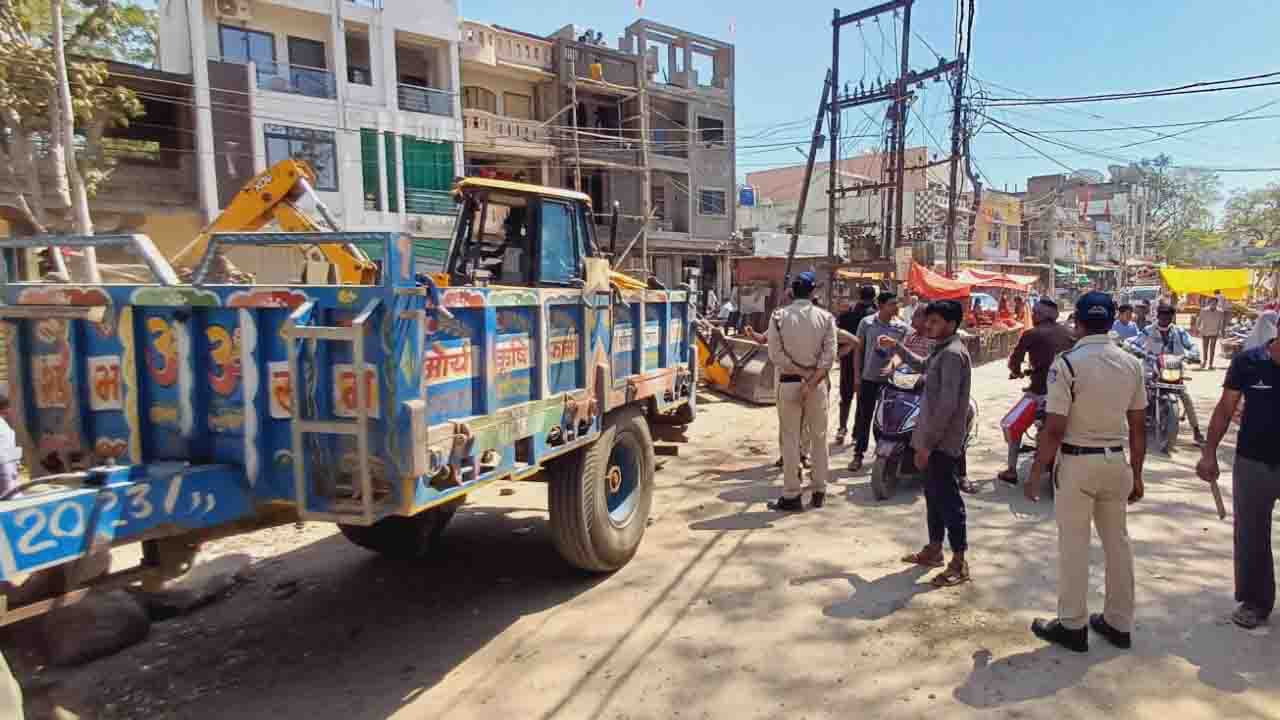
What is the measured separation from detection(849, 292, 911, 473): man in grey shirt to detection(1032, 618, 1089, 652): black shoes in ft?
11.6

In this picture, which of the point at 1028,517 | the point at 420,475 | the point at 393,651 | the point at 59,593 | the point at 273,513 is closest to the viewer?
the point at 59,593

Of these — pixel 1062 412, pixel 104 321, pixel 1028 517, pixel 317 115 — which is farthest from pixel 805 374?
pixel 317 115

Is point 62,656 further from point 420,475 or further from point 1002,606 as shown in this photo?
point 1002,606

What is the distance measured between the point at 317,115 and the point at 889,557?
1823cm

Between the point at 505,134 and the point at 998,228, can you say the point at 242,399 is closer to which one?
the point at 505,134

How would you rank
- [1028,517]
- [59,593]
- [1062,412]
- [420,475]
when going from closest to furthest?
[59,593], [420,475], [1062,412], [1028,517]

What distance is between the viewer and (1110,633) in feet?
11.8

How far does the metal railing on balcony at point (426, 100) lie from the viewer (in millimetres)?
20219

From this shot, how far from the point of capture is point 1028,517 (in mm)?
5660

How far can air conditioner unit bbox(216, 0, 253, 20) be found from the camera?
1730 cm

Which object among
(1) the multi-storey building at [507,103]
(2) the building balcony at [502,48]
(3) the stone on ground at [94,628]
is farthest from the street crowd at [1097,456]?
(2) the building balcony at [502,48]

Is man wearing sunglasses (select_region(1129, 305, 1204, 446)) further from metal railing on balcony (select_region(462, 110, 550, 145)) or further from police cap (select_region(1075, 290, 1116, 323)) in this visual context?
metal railing on balcony (select_region(462, 110, 550, 145))

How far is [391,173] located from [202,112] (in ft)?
14.4

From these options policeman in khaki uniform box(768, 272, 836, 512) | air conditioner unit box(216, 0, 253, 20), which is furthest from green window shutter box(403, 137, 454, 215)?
policeman in khaki uniform box(768, 272, 836, 512)
